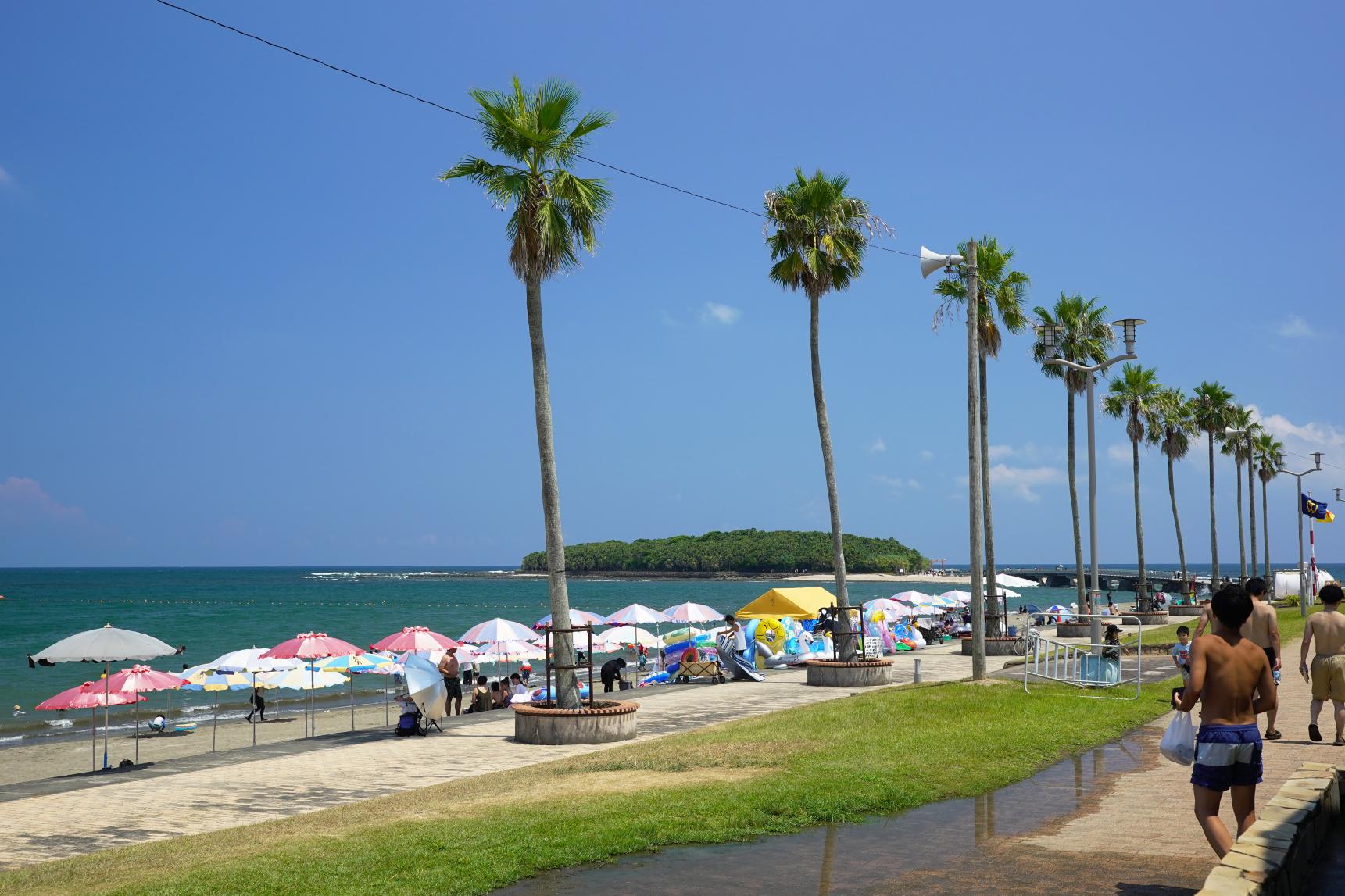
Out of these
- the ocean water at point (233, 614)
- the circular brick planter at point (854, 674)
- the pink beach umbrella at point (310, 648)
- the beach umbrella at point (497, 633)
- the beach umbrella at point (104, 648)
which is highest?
the beach umbrella at point (104, 648)

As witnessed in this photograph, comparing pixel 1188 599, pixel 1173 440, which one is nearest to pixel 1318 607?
pixel 1188 599

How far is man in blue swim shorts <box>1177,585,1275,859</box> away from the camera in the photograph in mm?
6539

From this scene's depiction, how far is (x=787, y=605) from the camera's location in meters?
41.9

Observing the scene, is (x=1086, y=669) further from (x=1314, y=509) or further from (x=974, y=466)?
(x=1314, y=509)

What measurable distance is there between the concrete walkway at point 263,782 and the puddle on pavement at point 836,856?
5.35 m

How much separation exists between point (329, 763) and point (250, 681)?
38.8ft

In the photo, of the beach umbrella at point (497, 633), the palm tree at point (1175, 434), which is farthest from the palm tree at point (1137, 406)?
the beach umbrella at point (497, 633)

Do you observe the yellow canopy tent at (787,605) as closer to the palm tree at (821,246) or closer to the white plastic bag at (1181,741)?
the palm tree at (821,246)

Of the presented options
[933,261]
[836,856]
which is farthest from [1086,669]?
[836,856]

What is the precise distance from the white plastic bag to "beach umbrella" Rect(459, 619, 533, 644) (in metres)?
23.3

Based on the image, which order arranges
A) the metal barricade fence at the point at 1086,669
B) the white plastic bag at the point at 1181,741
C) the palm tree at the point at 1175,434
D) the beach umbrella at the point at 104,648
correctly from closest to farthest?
1. the white plastic bag at the point at 1181,741
2. the beach umbrella at the point at 104,648
3. the metal barricade fence at the point at 1086,669
4. the palm tree at the point at 1175,434

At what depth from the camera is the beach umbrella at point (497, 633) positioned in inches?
1148

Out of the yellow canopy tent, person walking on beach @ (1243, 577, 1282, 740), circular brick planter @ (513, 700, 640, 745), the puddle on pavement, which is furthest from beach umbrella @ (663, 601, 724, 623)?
the puddle on pavement

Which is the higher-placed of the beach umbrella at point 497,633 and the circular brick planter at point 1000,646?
the beach umbrella at point 497,633
